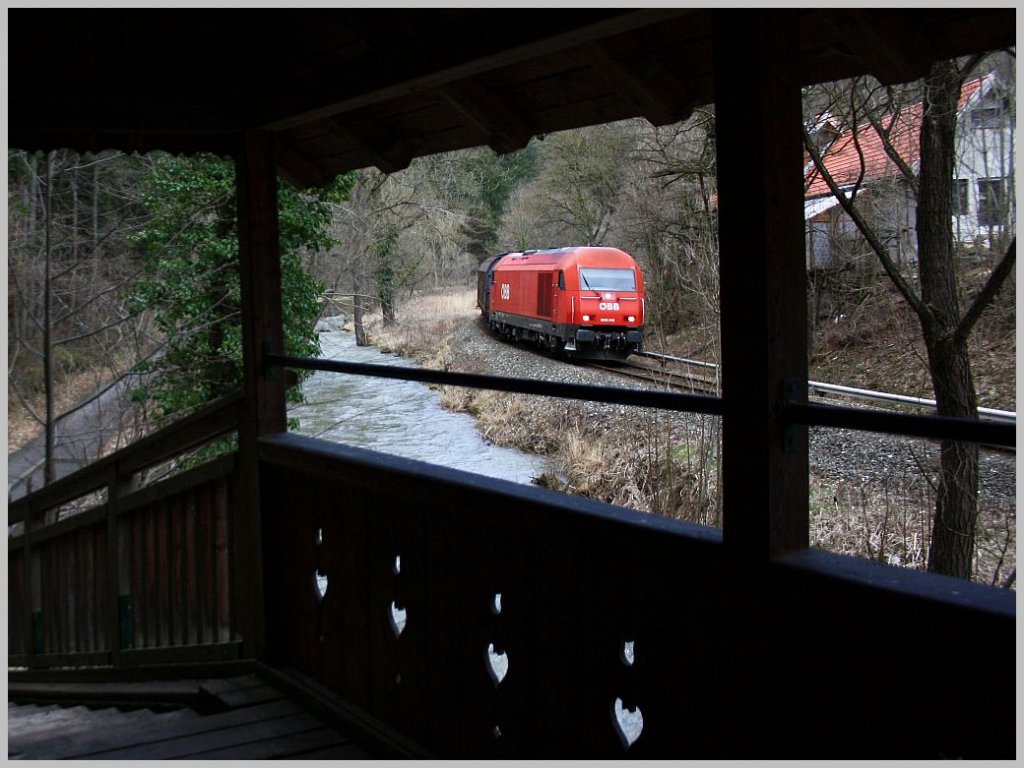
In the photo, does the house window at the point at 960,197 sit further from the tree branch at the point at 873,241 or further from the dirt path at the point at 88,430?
the dirt path at the point at 88,430

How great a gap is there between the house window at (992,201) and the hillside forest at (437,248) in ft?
0.07

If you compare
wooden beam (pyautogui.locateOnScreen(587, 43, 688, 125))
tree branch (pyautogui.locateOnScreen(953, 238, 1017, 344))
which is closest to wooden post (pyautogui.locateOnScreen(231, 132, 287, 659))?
wooden beam (pyautogui.locateOnScreen(587, 43, 688, 125))

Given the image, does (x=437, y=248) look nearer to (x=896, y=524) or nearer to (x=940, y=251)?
(x=940, y=251)

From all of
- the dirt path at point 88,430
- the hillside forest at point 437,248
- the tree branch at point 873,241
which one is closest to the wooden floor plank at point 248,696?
the hillside forest at point 437,248

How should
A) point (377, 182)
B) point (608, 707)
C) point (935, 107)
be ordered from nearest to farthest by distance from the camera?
point (608, 707) < point (935, 107) < point (377, 182)

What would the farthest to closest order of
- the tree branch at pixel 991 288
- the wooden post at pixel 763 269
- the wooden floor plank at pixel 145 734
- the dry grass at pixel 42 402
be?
the dry grass at pixel 42 402 < the tree branch at pixel 991 288 < the wooden floor plank at pixel 145 734 < the wooden post at pixel 763 269

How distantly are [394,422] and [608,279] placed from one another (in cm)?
393

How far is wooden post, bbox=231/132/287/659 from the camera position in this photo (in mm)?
3520

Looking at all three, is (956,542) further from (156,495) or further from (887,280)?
(156,495)

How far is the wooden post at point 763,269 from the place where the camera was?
5.65 feet

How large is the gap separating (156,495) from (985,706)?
327 cm

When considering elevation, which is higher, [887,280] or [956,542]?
[887,280]

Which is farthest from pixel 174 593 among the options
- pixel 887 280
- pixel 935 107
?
pixel 887 280

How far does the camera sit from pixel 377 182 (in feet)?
46.5
